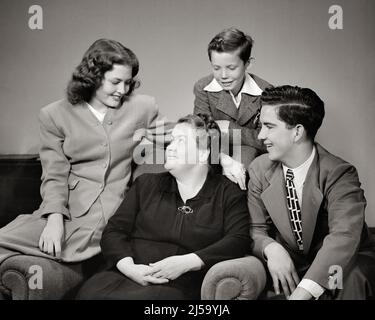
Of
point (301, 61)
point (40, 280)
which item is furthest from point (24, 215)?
point (301, 61)

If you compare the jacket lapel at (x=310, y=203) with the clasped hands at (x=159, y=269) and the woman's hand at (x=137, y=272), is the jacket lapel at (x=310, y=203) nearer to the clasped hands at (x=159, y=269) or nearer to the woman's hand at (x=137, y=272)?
the clasped hands at (x=159, y=269)

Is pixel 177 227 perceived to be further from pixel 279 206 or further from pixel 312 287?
pixel 312 287

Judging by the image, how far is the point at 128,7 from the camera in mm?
2416

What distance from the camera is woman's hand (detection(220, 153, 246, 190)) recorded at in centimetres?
216

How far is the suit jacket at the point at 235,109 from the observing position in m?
2.28

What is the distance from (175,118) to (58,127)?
55cm

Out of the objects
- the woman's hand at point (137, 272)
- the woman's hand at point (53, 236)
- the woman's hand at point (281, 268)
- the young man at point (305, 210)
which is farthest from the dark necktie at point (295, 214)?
the woman's hand at point (53, 236)

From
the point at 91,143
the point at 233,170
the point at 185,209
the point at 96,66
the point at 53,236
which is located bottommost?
the point at 53,236

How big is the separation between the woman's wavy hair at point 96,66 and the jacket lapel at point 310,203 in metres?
0.92

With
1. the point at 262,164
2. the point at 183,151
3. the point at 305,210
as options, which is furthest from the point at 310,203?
the point at 183,151

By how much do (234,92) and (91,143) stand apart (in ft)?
2.34

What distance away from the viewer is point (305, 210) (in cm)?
209
